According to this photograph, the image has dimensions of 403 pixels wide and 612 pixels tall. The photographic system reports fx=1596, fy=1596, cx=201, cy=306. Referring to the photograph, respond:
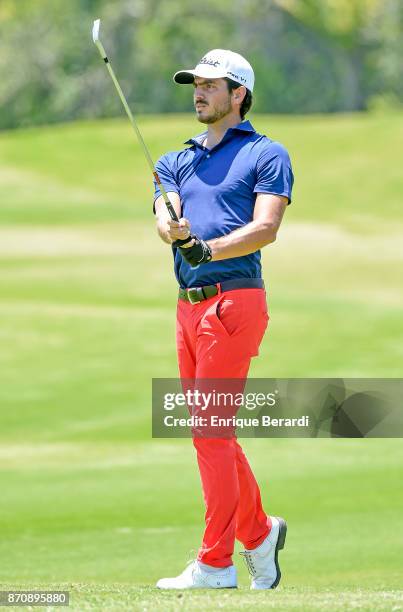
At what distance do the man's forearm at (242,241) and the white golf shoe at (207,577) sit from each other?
1.35 meters

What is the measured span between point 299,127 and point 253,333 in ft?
108

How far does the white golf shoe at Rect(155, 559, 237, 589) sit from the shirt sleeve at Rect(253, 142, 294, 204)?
65.0 inches

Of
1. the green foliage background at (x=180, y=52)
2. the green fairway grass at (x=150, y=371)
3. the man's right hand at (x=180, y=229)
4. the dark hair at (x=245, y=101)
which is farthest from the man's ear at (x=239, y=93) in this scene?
the green foliage background at (x=180, y=52)

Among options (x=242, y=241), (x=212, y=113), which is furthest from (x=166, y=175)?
(x=242, y=241)

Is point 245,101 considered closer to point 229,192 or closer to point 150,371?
point 229,192

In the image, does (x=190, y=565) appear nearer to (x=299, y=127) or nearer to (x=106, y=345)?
(x=106, y=345)

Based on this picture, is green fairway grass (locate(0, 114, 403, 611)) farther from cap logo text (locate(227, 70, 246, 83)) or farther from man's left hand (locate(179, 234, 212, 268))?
cap logo text (locate(227, 70, 246, 83))

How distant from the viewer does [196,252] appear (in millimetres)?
6652

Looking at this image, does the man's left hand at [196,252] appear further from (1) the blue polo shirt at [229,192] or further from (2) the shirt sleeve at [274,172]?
(2) the shirt sleeve at [274,172]

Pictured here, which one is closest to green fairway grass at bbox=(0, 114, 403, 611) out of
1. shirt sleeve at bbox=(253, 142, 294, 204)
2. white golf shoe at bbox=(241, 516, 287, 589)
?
white golf shoe at bbox=(241, 516, 287, 589)

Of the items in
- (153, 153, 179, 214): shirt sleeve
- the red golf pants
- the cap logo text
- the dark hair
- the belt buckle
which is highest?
the cap logo text

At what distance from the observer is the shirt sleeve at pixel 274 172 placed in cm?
693

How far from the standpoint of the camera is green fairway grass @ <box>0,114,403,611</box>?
29.8 feet

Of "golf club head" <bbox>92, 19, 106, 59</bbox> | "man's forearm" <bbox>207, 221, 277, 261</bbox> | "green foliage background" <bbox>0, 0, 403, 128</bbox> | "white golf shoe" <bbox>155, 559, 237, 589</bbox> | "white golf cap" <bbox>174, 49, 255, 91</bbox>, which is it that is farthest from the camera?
"green foliage background" <bbox>0, 0, 403, 128</bbox>
